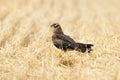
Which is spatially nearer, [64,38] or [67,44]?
[67,44]

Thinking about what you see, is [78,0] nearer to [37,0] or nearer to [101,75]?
[37,0]

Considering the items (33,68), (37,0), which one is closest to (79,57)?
(33,68)

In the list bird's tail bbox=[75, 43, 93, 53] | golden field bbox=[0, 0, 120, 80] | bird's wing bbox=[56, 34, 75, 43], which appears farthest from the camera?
bird's wing bbox=[56, 34, 75, 43]

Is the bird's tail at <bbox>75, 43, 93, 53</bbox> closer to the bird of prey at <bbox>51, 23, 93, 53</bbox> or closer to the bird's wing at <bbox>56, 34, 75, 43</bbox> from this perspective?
the bird of prey at <bbox>51, 23, 93, 53</bbox>

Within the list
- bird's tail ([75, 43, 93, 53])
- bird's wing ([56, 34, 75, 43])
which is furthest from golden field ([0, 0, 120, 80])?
bird's wing ([56, 34, 75, 43])

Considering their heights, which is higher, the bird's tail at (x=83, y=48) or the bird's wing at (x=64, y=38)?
the bird's wing at (x=64, y=38)

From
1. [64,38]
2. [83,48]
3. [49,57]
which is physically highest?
[64,38]

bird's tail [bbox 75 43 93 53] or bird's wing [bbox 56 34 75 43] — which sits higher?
bird's wing [bbox 56 34 75 43]

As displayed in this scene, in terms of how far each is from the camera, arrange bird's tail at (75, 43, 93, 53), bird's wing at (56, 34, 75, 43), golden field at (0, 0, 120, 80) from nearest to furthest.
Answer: golden field at (0, 0, 120, 80) < bird's tail at (75, 43, 93, 53) < bird's wing at (56, 34, 75, 43)

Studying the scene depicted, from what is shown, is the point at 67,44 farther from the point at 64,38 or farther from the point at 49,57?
the point at 49,57

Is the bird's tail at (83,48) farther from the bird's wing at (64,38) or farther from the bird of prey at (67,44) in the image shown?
the bird's wing at (64,38)

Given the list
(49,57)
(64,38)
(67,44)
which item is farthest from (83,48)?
(49,57)

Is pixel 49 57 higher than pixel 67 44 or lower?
lower

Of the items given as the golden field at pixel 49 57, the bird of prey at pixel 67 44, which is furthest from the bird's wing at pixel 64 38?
the golden field at pixel 49 57
